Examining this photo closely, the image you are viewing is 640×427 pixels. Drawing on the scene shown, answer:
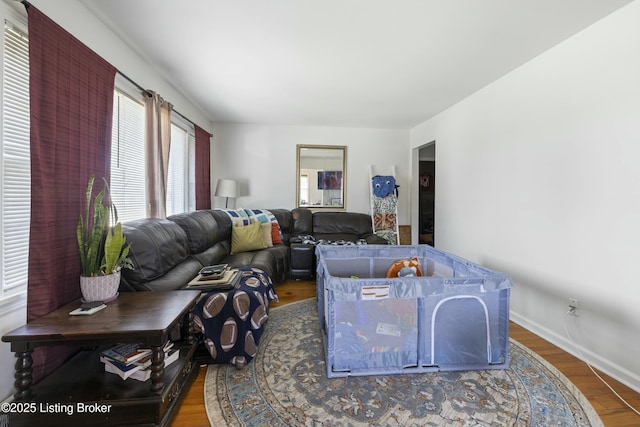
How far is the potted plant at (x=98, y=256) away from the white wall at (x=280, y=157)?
123 inches

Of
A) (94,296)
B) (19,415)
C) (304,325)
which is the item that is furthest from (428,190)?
(19,415)

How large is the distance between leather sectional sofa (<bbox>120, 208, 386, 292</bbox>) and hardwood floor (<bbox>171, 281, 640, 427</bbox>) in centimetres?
74

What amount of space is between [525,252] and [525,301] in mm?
449

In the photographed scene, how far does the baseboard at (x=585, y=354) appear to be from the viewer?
165 centimetres

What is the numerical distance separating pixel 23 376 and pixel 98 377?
299 mm

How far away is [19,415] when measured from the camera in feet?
3.79

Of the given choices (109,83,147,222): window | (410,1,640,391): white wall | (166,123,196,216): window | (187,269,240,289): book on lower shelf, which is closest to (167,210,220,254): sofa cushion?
(109,83,147,222): window

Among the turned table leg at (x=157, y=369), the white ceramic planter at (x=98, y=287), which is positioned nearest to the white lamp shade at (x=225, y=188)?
the white ceramic planter at (x=98, y=287)

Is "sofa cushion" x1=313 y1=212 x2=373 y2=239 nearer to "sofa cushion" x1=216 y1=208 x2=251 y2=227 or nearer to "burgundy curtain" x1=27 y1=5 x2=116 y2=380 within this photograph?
"sofa cushion" x1=216 y1=208 x2=251 y2=227

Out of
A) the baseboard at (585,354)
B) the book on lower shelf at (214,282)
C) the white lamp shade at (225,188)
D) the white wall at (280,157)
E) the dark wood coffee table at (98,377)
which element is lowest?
the baseboard at (585,354)

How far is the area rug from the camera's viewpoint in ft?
4.46

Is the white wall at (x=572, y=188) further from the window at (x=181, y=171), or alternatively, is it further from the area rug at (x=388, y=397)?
the window at (x=181, y=171)

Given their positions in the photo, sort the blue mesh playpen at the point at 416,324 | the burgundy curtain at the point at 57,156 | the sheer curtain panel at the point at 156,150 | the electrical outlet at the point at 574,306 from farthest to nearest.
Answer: the sheer curtain panel at the point at 156,150 < the electrical outlet at the point at 574,306 < the blue mesh playpen at the point at 416,324 < the burgundy curtain at the point at 57,156

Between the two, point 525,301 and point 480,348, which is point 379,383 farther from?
point 525,301
